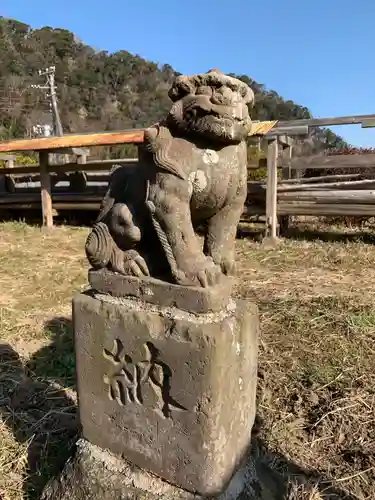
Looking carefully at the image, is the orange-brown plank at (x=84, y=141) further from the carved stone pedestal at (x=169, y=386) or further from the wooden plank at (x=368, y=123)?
the carved stone pedestal at (x=169, y=386)

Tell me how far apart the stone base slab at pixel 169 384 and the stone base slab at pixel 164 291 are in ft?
0.11

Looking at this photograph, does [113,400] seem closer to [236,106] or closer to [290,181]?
[236,106]

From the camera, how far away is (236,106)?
5.35 ft

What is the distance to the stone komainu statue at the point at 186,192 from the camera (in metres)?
1.63

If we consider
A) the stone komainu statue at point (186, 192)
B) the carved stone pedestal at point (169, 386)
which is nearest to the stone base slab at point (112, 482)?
the carved stone pedestal at point (169, 386)

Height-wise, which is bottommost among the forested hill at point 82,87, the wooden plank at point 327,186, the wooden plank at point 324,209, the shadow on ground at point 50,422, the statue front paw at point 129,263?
the shadow on ground at point 50,422

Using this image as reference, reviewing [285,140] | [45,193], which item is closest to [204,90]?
[285,140]

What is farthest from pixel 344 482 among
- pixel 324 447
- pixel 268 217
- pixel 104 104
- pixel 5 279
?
pixel 104 104

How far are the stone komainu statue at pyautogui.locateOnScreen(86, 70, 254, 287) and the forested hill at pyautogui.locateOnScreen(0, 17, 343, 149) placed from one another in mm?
32036

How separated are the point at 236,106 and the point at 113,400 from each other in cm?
135

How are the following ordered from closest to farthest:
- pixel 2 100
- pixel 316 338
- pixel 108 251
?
pixel 108 251, pixel 316 338, pixel 2 100

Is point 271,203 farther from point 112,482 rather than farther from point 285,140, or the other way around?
point 112,482

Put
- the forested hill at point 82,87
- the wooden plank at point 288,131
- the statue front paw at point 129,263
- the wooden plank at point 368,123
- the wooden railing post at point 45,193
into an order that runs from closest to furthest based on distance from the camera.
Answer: the statue front paw at point 129,263, the wooden plank at point 368,123, the wooden plank at point 288,131, the wooden railing post at point 45,193, the forested hill at point 82,87

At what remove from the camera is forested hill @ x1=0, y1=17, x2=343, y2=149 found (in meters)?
36.8
